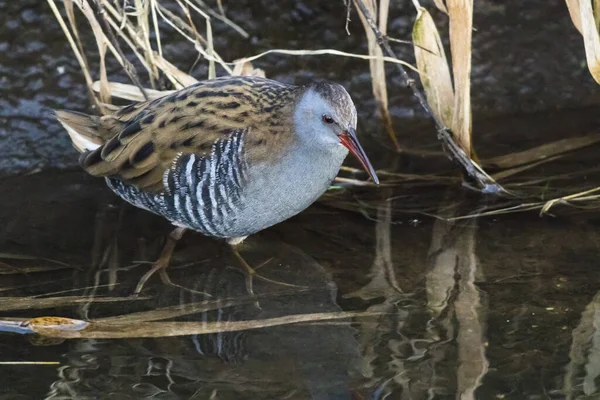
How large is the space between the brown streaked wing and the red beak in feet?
0.71

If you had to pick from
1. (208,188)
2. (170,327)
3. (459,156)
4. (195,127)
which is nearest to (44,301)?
(170,327)

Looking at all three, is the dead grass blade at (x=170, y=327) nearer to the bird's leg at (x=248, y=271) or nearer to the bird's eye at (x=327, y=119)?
the bird's leg at (x=248, y=271)

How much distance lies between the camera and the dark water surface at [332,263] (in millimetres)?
2902

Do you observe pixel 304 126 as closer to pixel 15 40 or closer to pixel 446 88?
pixel 446 88

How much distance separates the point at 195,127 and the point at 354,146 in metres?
0.60

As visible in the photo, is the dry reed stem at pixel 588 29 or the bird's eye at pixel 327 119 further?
the dry reed stem at pixel 588 29

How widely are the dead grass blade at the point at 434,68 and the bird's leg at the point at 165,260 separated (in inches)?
45.4

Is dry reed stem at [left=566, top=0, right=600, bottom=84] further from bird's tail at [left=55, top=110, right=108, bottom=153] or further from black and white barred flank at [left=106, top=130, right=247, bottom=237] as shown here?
bird's tail at [left=55, top=110, right=108, bottom=153]

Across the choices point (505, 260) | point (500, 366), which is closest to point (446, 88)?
point (505, 260)

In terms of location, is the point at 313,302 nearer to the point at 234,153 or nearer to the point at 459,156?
the point at 234,153

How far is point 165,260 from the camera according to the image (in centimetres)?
370

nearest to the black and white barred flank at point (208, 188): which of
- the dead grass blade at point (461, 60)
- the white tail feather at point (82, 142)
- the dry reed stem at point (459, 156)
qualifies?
the white tail feather at point (82, 142)

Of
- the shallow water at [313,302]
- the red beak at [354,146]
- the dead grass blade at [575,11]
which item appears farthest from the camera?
the dead grass blade at [575,11]

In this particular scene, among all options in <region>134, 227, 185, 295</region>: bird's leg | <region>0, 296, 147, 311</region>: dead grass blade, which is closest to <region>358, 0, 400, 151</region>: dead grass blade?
<region>134, 227, 185, 295</region>: bird's leg
